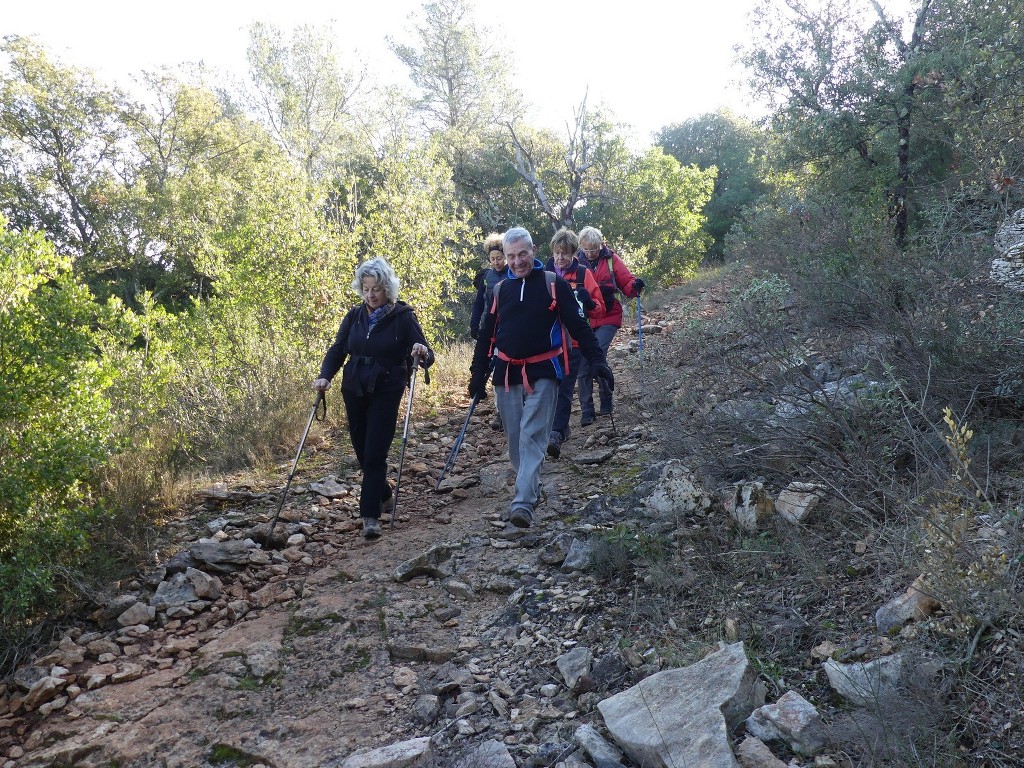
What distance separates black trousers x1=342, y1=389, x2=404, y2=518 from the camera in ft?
17.6

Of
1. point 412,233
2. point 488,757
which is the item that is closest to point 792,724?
point 488,757

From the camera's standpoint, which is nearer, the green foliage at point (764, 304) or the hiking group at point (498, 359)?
the green foliage at point (764, 304)

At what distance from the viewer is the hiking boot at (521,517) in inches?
198

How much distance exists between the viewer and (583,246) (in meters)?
7.18

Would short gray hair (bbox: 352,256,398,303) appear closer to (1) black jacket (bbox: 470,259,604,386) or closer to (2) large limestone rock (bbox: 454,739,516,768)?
(1) black jacket (bbox: 470,259,604,386)

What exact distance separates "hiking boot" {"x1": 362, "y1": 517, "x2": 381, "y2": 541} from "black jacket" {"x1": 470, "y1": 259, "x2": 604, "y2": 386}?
1.56 meters

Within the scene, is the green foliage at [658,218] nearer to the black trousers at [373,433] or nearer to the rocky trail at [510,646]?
the black trousers at [373,433]

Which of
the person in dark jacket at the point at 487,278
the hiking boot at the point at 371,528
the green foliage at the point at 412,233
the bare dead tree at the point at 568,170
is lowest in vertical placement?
the hiking boot at the point at 371,528

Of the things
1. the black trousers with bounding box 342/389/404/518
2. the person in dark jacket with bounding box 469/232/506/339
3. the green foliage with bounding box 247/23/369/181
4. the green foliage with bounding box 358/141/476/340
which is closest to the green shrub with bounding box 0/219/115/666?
the black trousers with bounding box 342/389/404/518

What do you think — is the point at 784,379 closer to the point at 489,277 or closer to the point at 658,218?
the point at 489,277

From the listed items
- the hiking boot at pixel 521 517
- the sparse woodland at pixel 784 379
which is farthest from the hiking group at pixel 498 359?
the sparse woodland at pixel 784 379

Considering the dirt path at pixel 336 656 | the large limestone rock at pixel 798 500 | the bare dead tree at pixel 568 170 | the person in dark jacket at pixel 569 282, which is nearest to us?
the dirt path at pixel 336 656

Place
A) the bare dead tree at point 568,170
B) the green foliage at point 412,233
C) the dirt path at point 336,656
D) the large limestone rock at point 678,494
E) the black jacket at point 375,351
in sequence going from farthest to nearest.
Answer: the bare dead tree at point 568,170, the green foliage at point 412,233, the black jacket at point 375,351, the large limestone rock at point 678,494, the dirt path at point 336,656

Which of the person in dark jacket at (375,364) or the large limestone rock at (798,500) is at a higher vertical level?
the person in dark jacket at (375,364)
